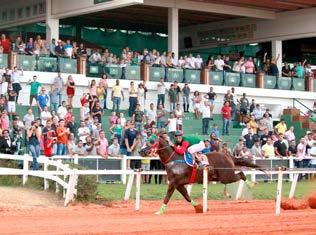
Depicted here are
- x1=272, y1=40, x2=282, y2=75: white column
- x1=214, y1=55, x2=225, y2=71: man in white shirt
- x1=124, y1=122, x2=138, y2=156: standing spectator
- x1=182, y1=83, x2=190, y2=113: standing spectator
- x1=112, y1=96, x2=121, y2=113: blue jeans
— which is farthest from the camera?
x1=272, y1=40, x2=282, y2=75: white column

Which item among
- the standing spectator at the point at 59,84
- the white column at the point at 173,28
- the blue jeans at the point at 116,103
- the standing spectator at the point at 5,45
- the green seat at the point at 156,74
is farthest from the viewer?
the white column at the point at 173,28

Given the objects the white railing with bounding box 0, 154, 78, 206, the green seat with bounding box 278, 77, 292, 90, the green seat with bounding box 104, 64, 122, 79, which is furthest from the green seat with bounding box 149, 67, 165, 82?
the white railing with bounding box 0, 154, 78, 206

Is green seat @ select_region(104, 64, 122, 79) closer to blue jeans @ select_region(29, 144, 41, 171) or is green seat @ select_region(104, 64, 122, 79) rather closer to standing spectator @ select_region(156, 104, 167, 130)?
standing spectator @ select_region(156, 104, 167, 130)

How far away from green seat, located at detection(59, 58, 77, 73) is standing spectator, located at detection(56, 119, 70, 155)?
830 centimetres

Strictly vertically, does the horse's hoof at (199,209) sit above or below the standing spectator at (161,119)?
below

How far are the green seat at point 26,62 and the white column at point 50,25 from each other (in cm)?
508

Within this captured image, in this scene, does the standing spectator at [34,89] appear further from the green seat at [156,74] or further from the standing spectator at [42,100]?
the green seat at [156,74]

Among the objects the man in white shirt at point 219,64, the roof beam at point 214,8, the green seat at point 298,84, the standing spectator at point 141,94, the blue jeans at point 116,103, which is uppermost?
the roof beam at point 214,8

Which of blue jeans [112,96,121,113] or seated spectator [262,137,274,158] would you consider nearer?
seated spectator [262,137,274,158]

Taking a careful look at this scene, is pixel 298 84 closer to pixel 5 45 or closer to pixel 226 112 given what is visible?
pixel 226 112

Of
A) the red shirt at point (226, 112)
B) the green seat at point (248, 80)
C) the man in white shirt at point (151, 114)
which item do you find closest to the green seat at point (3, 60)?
the man in white shirt at point (151, 114)

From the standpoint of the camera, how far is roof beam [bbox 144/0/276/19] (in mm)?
40375

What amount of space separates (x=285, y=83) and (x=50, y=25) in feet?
38.1

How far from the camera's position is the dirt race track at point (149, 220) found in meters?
14.4
